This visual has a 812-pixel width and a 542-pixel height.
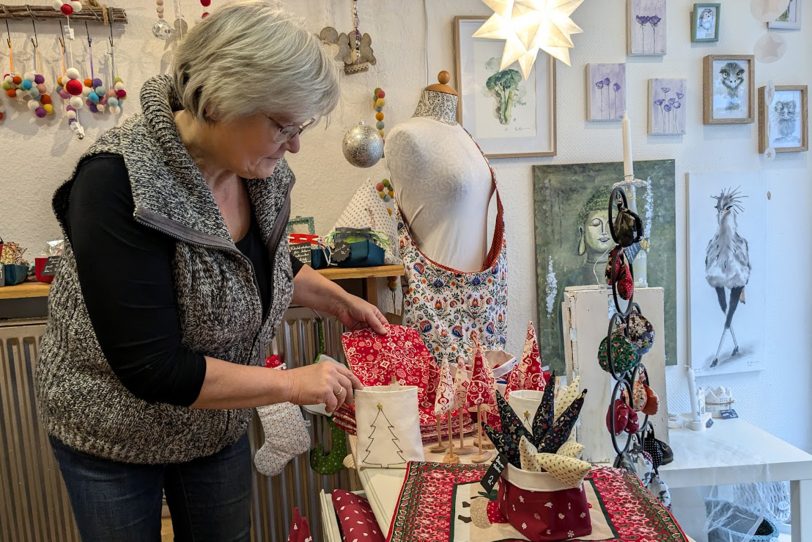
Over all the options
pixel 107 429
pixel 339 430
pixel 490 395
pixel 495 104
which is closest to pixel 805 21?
pixel 495 104

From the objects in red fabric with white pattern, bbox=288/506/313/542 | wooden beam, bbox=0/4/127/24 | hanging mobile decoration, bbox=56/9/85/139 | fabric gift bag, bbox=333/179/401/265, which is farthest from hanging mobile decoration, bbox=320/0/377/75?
red fabric with white pattern, bbox=288/506/313/542

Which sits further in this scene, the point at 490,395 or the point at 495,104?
the point at 495,104

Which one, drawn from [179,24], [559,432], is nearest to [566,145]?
[179,24]

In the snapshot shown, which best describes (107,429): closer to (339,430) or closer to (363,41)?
(339,430)

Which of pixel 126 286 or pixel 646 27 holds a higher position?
pixel 646 27

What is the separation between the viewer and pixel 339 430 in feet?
5.26

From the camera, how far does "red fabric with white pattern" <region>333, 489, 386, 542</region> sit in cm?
115

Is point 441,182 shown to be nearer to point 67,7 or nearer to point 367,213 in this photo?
point 367,213

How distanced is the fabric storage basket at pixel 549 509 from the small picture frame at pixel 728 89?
1960 mm

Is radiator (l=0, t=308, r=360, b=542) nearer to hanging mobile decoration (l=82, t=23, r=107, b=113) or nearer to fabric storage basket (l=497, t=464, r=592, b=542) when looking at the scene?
hanging mobile decoration (l=82, t=23, r=107, b=113)

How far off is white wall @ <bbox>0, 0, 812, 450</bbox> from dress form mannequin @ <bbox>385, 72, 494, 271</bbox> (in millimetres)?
451

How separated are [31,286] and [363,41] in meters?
1.26

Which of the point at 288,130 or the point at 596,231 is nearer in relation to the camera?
the point at 288,130

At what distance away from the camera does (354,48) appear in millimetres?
2123
